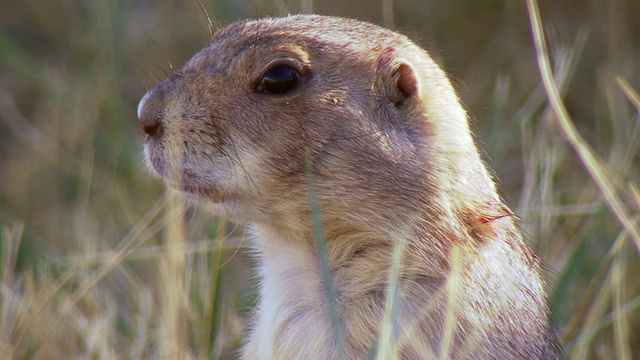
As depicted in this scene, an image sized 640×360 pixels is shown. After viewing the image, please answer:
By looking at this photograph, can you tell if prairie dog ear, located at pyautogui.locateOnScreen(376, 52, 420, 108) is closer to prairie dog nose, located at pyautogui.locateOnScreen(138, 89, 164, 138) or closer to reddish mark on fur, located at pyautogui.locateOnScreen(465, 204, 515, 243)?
reddish mark on fur, located at pyautogui.locateOnScreen(465, 204, 515, 243)

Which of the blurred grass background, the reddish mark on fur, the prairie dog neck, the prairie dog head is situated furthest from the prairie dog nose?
the reddish mark on fur

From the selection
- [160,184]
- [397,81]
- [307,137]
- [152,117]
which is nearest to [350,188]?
[307,137]

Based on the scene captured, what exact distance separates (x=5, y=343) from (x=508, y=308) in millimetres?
1547

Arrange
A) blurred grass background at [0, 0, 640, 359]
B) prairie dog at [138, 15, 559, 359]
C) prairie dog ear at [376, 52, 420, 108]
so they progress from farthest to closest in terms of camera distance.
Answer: blurred grass background at [0, 0, 640, 359] → prairie dog ear at [376, 52, 420, 108] → prairie dog at [138, 15, 559, 359]

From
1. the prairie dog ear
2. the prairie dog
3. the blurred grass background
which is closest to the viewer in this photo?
the prairie dog

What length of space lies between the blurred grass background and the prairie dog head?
0.56 metres

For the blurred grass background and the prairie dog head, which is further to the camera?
the blurred grass background

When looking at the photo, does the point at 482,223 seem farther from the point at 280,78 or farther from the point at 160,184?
the point at 160,184

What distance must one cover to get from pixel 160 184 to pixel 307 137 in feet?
7.84

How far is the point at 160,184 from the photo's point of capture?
512cm

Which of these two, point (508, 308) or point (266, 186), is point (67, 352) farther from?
point (508, 308)

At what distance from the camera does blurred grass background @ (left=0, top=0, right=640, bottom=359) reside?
3508mm

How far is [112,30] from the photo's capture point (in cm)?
525

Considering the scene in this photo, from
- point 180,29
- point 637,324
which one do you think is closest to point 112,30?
point 180,29
